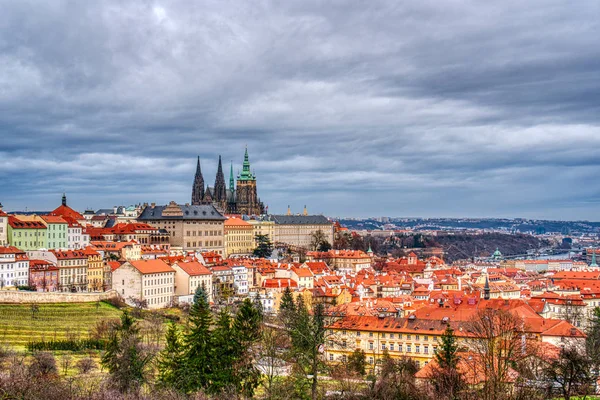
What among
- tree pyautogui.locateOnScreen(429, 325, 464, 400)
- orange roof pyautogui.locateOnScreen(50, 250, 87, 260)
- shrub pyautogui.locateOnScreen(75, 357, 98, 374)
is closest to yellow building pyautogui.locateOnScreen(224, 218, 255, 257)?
orange roof pyautogui.locateOnScreen(50, 250, 87, 260)

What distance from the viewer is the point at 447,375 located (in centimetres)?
3825

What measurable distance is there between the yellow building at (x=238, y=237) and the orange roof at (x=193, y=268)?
170ft

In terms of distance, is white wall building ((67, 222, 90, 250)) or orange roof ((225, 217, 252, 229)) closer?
white wall building ((67, 222, 90, 250))

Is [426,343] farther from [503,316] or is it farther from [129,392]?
[129,392]

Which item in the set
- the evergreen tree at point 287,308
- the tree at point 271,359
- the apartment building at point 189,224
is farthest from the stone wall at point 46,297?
the apartment building at point 189,224

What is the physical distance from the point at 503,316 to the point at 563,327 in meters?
15.9

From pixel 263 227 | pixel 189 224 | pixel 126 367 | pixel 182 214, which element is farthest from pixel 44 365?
pixel 263 227

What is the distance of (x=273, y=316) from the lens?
82.9 m

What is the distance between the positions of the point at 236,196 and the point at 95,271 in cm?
10773

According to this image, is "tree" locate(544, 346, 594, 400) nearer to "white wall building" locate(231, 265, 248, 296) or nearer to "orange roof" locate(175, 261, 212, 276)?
"orange roof" locate(175, 261, 212, 276)

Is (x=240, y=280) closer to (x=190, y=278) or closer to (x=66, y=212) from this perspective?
(x=190, y=278)

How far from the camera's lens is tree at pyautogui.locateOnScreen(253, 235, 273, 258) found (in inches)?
5536

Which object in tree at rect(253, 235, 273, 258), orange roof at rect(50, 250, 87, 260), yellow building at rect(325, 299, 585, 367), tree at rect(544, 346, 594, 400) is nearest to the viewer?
tree at rect(544, 346, 594, 400)

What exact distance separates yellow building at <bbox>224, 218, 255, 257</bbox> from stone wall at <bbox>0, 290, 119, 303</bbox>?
66.6 metres
